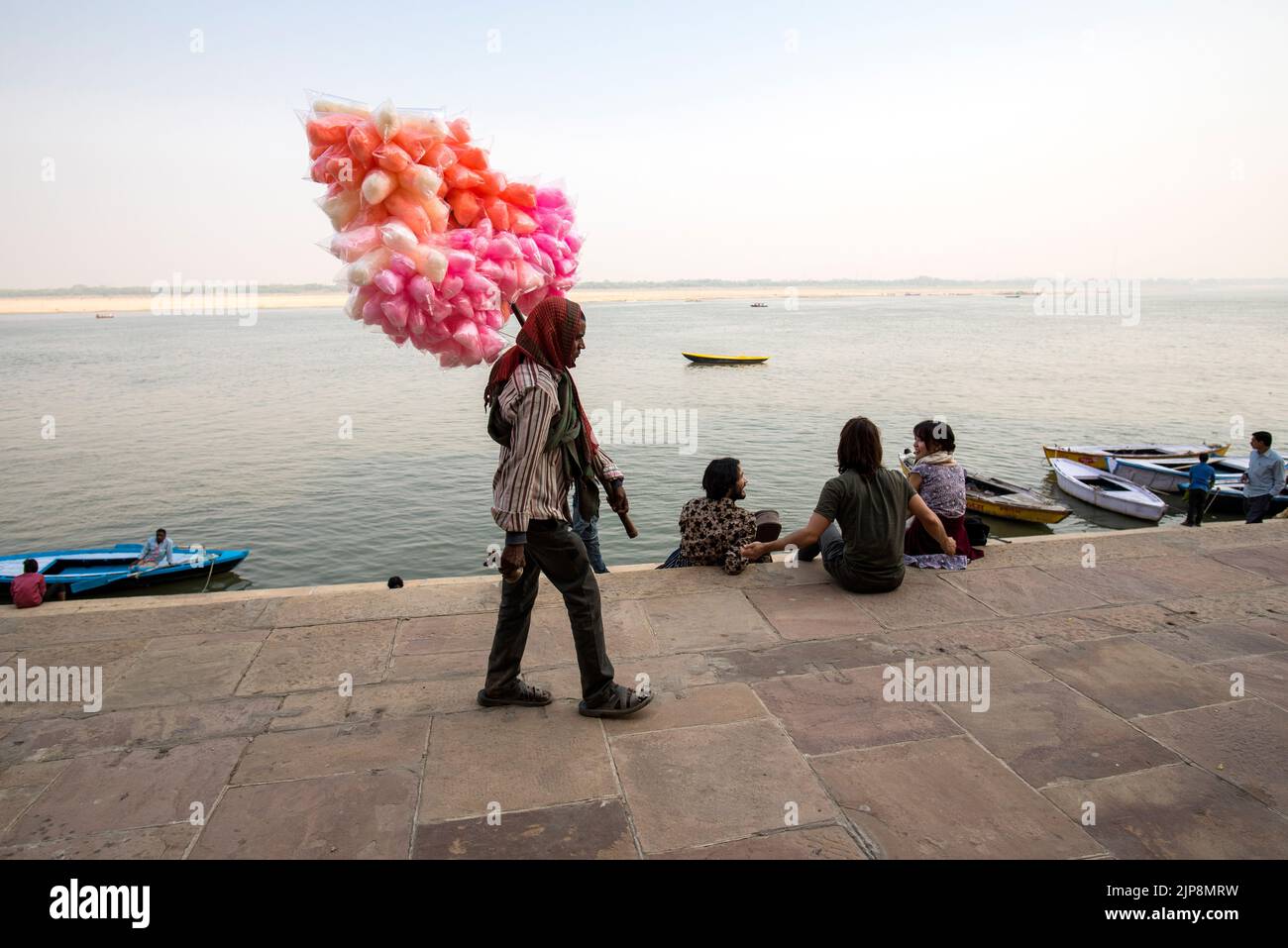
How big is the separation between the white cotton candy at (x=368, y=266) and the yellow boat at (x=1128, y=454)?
20.6 m

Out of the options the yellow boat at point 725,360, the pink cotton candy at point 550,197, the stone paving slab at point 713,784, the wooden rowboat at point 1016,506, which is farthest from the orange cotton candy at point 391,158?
the yellow boat at point 725,360

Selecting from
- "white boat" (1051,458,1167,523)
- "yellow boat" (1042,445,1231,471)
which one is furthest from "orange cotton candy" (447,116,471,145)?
"yellow boat" (1042,445,1231,471)

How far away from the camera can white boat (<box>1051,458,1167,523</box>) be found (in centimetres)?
1686

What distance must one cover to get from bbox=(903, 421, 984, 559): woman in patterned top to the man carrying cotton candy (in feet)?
9.91

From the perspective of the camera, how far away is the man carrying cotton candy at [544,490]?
11.8ft

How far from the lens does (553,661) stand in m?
4.75

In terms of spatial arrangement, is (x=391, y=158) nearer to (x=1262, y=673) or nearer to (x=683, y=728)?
(x=683, y=728)

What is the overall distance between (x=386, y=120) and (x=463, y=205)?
0.47 metres

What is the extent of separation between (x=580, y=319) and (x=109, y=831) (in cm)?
292

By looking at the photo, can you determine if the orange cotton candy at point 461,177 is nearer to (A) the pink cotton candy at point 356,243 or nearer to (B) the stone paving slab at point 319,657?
(A) the pink cotton candy at point 356,243

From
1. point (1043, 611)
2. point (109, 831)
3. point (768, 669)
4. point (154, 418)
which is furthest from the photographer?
point (154, 418)

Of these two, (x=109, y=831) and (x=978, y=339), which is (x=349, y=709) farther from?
(x=978, y=339)

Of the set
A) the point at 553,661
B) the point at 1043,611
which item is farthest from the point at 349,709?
the point at 1043,611

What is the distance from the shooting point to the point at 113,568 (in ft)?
44.0
